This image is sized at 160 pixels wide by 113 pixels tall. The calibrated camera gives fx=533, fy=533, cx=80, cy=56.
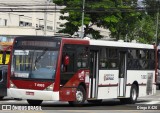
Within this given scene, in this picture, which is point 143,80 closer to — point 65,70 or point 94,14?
point 65,70

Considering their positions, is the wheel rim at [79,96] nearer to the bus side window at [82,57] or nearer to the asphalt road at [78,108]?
the asphalt road at [78,108]

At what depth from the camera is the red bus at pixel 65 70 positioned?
19.5 metres

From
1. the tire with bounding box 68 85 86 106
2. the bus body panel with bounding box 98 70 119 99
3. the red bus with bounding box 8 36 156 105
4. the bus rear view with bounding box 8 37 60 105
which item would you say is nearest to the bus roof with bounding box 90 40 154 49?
the red bus with bounding box 8 36 156 105

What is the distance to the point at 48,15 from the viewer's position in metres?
85.8

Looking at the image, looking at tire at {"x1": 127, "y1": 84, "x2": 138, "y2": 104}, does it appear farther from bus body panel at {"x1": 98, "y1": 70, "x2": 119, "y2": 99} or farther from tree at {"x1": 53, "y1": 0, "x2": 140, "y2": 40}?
tree at {"x1": 53, "y1": 0, "x2": 140, "y2": 40}

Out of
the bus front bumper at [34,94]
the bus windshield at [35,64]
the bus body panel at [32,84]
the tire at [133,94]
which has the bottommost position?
the tire at [133,94]

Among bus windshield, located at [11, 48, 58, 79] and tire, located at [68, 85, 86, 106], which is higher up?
bus windshield, located at [11, 48, 58, 79]

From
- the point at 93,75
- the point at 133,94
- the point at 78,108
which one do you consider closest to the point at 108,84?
the point at 93,75

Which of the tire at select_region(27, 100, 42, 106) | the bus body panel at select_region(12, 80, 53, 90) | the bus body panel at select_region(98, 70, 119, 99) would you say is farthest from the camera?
the bus body panel at select_region(98, 70, 119, 99)

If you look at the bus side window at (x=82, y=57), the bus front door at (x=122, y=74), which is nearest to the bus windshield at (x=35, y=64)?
the bus side window at (x=82, y=57)

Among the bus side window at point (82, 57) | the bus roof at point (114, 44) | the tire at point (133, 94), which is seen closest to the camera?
the bus side window at point (82, 57)

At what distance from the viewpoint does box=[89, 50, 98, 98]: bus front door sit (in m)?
21.7

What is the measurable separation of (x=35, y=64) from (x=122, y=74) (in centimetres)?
557

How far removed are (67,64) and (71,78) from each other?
2.04ft
